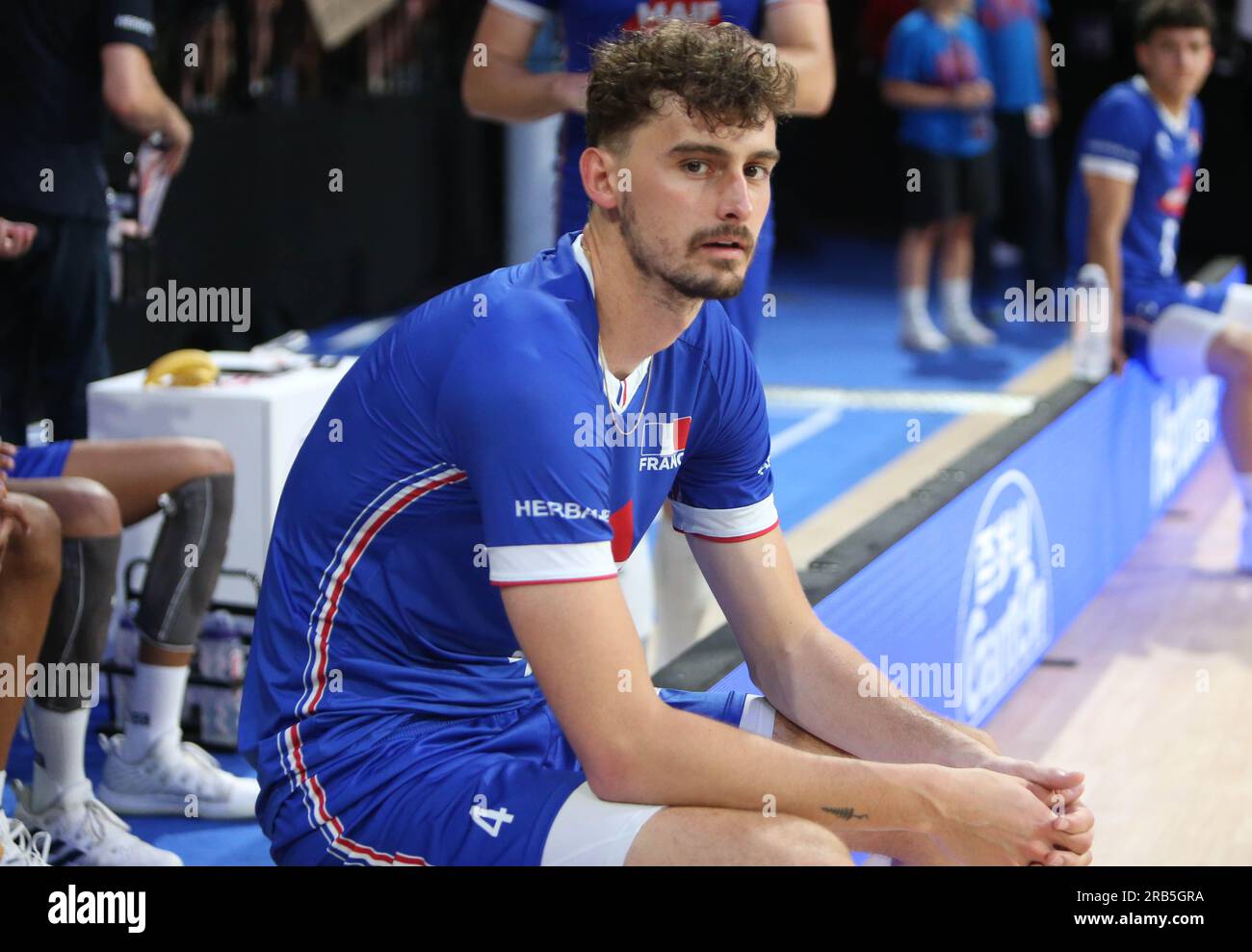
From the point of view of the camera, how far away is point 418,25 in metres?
9.87

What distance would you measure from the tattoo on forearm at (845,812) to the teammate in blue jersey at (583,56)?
1.61 m

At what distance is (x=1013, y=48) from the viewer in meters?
8.86

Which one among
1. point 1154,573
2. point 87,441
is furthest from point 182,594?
point 1154,573

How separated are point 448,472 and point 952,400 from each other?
17.3 ft

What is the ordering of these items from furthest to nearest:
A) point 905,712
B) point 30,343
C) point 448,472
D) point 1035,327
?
1. point 1035,327
2. point 30,343
3. point 905,712
4. point 448,472

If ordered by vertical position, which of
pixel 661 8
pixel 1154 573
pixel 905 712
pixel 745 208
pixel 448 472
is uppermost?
pixel 661 8

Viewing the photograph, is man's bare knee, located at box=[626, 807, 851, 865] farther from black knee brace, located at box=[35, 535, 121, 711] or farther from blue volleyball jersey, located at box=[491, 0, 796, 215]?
blue volleyball jersey, located at box=[491, 0, 796, 215]

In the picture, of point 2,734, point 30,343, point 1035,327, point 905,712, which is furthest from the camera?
point 1035,327

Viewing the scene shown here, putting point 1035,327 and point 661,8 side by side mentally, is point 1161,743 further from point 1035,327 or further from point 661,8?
point 1035,327

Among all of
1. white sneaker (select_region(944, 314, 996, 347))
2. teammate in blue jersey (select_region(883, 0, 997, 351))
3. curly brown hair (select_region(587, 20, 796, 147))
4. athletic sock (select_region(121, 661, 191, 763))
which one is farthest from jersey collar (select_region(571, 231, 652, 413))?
white sneaker (select_region(944, 314, 996, 347))

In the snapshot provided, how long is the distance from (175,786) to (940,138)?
230 inches

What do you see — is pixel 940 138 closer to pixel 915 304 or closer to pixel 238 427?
pixel 915 304

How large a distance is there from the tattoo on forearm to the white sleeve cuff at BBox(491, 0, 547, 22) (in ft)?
6.83

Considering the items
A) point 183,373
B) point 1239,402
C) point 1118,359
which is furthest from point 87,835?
point 1239,402
